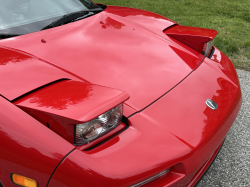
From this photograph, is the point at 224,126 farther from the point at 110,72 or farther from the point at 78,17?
the point at 78,17

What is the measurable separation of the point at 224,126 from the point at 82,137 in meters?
0.88

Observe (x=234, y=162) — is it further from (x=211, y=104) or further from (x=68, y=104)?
(x=68, y=104)

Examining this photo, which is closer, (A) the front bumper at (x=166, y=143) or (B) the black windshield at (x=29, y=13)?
(A) the front bumper at (x=166, y=143)

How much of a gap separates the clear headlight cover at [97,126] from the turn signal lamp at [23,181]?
26 cm

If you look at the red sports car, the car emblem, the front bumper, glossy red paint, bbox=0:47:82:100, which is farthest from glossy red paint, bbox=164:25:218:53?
glossy red paint, bbox=0:47:82:100

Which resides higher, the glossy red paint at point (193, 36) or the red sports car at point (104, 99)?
the glossy red paint at point (193, 36)

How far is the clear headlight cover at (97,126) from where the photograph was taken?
1.09m

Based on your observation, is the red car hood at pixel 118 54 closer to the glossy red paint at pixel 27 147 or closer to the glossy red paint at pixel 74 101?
the glossy red paint at pixel 74 101

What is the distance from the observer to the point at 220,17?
16.7 ft

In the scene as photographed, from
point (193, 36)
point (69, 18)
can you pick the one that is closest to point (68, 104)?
point (69, 18)

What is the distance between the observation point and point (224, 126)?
1.50 m

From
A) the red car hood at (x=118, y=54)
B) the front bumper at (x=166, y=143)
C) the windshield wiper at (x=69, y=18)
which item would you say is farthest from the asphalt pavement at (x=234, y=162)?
the windshield wiper at (x=69, y=18)

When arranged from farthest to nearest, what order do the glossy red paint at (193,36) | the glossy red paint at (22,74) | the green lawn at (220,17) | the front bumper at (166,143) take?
the green lawn at (220,17)
the glossy red paint at (193,36)
the glossy red paint at (22,74)
the front bumper at (166,143)

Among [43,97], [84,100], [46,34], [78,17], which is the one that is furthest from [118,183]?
[78,17]
